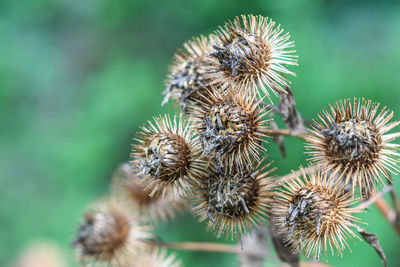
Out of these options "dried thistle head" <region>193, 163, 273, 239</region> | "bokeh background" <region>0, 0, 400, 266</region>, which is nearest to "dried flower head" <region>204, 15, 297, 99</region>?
"dried thistle head" <region>193, 163, 273, 239</region>

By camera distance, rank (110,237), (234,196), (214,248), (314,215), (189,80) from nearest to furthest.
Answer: (314,215)
(234,196)
(189,80)
(214,248)
(110,237)

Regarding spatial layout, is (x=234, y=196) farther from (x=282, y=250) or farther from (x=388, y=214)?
(x=388, y=214)

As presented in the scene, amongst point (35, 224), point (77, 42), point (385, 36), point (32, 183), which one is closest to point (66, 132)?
point (32, 183)

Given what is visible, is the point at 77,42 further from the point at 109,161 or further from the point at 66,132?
the point at 109,161

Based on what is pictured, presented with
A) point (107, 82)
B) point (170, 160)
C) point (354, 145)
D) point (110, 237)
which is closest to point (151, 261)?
point (110, 237)

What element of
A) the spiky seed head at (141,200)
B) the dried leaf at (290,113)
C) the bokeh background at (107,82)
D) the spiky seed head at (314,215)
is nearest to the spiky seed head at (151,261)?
the spiky seed head at (141,200)

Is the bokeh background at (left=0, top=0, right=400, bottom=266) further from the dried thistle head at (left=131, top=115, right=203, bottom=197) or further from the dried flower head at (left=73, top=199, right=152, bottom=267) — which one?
the dried thistle head at (left=131, top=115, right=203, bottom=197)

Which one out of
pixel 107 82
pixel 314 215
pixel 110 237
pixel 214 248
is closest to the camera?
pixel 314 215
